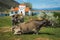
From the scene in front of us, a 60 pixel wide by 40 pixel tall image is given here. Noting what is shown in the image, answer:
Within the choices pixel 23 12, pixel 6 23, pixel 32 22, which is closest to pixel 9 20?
pixel 6 23

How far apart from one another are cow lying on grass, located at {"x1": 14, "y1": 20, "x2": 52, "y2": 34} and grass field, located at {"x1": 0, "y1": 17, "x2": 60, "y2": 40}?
13 cm

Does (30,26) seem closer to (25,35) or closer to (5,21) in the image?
(25,35)

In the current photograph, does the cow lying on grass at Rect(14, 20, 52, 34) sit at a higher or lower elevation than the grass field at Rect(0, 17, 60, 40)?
higher

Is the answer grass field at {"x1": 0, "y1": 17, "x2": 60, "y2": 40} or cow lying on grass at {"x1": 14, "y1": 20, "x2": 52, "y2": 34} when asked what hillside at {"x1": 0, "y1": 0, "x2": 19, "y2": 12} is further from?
cow lying on grass at {"x1": 14, "y1": 20, "x2": 52, "y2": 34}

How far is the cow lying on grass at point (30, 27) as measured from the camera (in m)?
3.96

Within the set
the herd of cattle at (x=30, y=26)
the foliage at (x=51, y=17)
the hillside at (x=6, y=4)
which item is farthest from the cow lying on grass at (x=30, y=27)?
the hillside at (x=6, y=4)

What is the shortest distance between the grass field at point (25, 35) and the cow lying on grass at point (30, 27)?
0.42ft

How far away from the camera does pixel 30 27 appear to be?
3.96 m

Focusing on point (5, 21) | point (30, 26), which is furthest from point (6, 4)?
point (30, 26)

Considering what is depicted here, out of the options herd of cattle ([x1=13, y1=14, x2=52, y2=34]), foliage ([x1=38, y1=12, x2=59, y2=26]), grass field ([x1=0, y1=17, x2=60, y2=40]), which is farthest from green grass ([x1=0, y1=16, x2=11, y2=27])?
foliage ([x1=38, y1=12, x2=59, y2=26])

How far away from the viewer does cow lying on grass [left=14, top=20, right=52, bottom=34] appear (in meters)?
3.96

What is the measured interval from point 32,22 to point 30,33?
0.85 ft

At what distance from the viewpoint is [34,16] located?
4445 mm

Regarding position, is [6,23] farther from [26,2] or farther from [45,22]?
[45,22]
